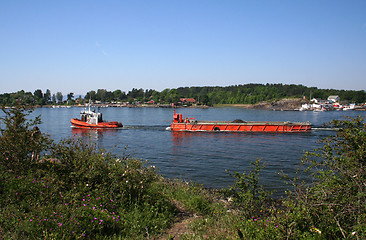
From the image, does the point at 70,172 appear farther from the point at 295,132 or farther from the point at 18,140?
the point at 295,132

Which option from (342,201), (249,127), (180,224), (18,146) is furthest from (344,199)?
(249,127)

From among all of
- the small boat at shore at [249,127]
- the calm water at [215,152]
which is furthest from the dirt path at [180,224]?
the small boat at shore at [249,127]

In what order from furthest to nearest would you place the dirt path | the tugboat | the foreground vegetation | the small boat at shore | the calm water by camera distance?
the tugboat < the small boat at shore < the calm water < the dirt path < the foreground vegetation

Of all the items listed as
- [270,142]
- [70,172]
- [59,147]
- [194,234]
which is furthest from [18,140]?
[270,142]

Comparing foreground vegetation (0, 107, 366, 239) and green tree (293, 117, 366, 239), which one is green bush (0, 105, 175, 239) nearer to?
foreground vegetation (0, 107, 366, 239)

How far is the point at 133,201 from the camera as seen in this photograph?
7.40m

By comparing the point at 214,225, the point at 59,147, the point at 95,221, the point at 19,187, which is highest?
the point at 59,147

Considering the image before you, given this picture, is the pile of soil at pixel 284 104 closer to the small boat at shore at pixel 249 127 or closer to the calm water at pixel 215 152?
the small boat at shore at pixel 249 127

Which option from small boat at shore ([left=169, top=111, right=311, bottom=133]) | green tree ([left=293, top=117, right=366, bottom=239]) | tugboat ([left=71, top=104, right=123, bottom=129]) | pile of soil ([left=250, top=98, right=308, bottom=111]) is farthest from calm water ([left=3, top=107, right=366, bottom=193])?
pile of soil ([left=250, top=98, right=308, bottom=111])

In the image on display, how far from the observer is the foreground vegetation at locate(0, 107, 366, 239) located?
5.35m

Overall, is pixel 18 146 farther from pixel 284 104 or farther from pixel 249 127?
pixel 284 104

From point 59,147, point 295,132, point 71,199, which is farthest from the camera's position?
point 295,132

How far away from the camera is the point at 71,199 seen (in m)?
6.63

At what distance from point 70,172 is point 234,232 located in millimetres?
4465
